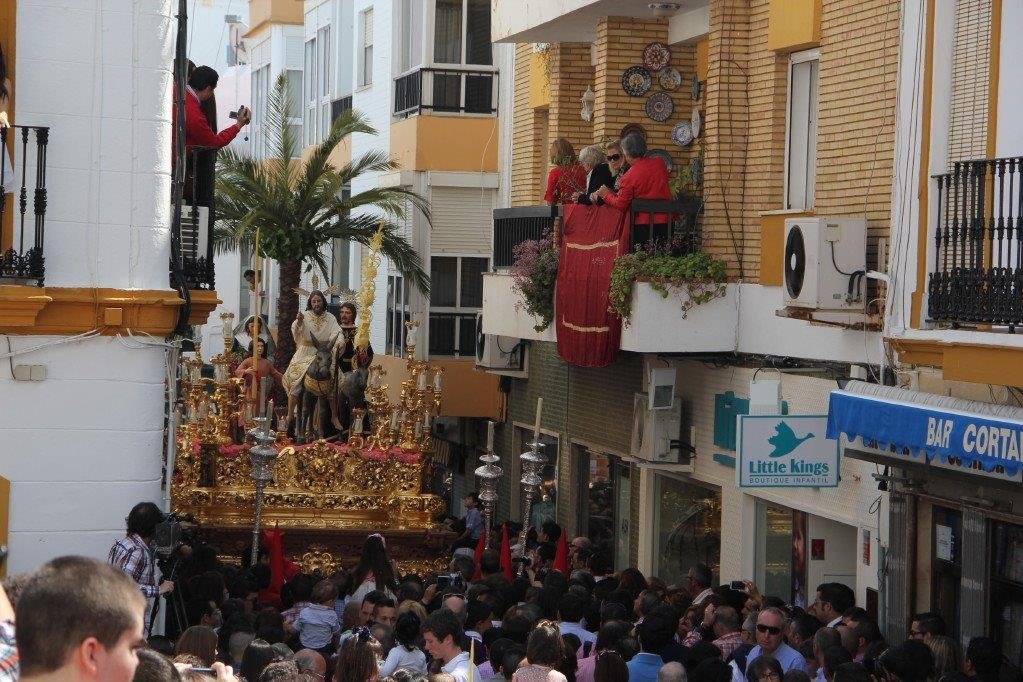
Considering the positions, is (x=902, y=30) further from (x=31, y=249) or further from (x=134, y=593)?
(x=134, y=593)

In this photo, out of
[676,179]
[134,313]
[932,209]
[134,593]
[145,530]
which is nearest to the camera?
[134,593]

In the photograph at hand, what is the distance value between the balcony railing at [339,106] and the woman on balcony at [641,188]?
14588 millimetres

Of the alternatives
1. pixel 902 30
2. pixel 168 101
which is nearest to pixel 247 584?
pixel 168 101

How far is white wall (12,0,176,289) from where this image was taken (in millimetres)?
11648

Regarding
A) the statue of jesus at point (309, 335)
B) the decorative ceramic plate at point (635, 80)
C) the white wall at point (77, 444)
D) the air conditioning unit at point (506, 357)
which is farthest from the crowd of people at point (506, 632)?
the air conditioning unit at point (506, 357)

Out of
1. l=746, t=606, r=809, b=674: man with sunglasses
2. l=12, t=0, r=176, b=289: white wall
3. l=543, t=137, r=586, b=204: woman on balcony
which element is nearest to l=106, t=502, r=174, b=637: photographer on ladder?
l=12, t=0, r=176, b=289: white wall

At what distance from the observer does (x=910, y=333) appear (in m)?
12.5

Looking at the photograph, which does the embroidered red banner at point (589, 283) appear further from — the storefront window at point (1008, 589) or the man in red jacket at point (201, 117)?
the storefront window at point (1008, 589)

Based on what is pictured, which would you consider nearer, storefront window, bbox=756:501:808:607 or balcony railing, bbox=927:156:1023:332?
balcony railing, bbox=927:156:1023:332

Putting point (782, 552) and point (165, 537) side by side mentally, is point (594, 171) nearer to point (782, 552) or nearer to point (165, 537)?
point (782, 552)

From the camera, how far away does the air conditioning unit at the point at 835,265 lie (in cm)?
1373

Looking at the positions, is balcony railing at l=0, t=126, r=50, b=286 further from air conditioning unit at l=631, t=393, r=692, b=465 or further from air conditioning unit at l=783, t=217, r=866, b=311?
air conditioning unit at l=631, t=393, r=692, b=465

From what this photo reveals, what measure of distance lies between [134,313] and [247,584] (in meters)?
2.84

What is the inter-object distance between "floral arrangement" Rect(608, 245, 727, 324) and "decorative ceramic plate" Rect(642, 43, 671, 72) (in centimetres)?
310
